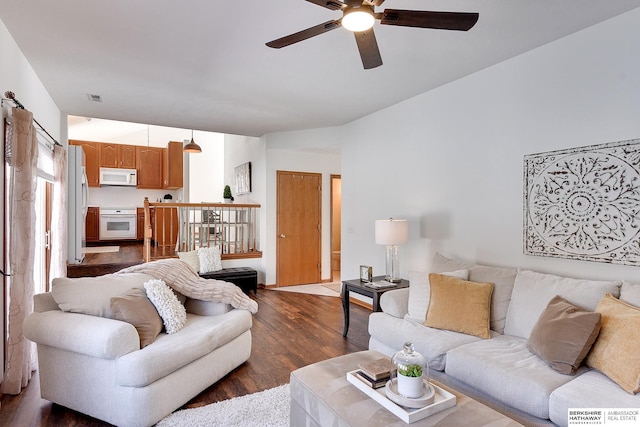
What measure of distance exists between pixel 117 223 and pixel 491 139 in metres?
7.68

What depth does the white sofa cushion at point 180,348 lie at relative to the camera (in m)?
2.01

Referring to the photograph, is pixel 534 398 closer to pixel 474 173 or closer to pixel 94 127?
pixel 474 173

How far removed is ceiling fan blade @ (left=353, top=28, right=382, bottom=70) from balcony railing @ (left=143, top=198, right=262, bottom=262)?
412 cm

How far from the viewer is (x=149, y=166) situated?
826 cm

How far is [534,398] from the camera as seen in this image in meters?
1.80

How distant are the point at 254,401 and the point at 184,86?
3095 mm

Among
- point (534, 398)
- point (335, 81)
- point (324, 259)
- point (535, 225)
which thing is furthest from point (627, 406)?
point (324, 259)

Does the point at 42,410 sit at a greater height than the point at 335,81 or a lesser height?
lesser

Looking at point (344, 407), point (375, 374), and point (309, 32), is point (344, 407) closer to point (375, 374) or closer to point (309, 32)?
point (375, 374)

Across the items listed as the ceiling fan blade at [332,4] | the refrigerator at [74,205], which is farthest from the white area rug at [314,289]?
the ceiling fan blade at [332,4]

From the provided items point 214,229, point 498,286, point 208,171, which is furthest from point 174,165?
point 498,286

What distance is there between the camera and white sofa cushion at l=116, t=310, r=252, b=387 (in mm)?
2006

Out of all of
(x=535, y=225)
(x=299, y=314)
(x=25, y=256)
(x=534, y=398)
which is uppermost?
(x=535, y=225)

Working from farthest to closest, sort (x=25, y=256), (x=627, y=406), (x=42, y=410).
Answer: (x=25, y=256) < (x=42, y=410) < (x=627, y=406)
